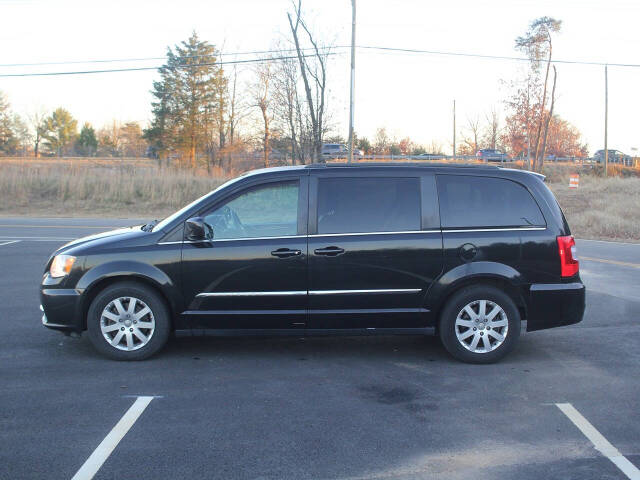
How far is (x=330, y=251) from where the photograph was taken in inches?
222

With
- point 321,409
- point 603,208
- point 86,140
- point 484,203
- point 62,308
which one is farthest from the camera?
point 86,140

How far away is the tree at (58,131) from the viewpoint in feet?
280

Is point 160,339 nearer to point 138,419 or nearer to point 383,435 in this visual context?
point 138,419

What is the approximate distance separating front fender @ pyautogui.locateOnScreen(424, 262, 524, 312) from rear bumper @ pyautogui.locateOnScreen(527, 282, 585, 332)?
0.24 m

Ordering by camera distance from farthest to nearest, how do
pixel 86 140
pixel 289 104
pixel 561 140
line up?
pixel 86 140
pixel 561 140
pixel 289 104

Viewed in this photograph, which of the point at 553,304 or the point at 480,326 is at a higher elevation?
the point at 553,304

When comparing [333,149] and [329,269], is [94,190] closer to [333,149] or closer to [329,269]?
[333,149]

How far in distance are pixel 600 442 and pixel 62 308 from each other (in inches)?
179

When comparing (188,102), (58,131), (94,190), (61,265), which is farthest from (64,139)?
(61,265)

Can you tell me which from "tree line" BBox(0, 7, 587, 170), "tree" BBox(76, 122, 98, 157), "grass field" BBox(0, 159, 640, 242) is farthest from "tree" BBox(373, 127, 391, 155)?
"tree" BBox(76, 122, 98, 157)

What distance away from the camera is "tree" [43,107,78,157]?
280 feet

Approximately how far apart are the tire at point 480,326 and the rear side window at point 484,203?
64cm

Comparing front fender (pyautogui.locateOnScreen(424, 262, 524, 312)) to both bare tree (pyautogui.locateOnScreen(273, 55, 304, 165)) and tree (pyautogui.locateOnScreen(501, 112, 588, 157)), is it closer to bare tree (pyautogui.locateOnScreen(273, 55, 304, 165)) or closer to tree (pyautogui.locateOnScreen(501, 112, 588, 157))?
bare tree (pyautogui.locateOnScreen(273, 55, 304, 165))

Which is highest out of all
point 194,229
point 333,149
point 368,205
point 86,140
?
point 86,140
